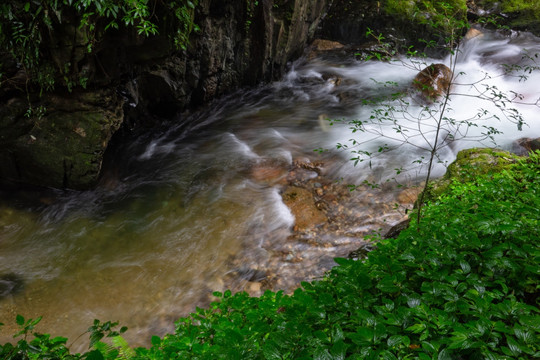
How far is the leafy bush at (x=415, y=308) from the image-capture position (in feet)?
5.20

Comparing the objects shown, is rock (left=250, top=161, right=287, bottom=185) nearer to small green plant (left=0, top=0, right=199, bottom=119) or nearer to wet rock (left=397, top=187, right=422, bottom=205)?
wet rock (left=397, top=187, right=422, bottom=205)

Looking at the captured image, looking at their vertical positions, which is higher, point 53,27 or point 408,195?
point 53,27

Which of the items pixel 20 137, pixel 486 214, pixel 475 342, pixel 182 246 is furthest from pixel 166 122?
pixel 475 342

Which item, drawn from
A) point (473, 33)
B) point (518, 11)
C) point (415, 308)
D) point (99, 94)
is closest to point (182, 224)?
point (99, 94)

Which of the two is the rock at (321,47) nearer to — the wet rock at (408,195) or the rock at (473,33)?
the rock at (473,33)

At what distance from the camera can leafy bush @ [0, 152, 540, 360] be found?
Answer: 1.58 metres

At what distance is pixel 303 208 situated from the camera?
6.24m

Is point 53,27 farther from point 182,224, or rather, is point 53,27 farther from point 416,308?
point 416,308

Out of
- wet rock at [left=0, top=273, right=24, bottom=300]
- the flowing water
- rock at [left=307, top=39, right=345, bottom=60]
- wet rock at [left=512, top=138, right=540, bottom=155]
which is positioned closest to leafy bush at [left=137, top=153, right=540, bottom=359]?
the flowing water

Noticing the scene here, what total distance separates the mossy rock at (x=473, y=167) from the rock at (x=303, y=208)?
1.90 meters

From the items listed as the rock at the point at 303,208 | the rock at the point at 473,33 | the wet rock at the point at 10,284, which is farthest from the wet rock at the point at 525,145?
the wet rock at the point at 10,284

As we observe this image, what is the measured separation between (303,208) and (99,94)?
407 centimetres

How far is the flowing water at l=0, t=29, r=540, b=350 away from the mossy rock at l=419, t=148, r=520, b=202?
1283 mm

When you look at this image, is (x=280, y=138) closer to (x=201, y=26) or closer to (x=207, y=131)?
(x=207, y=131)
